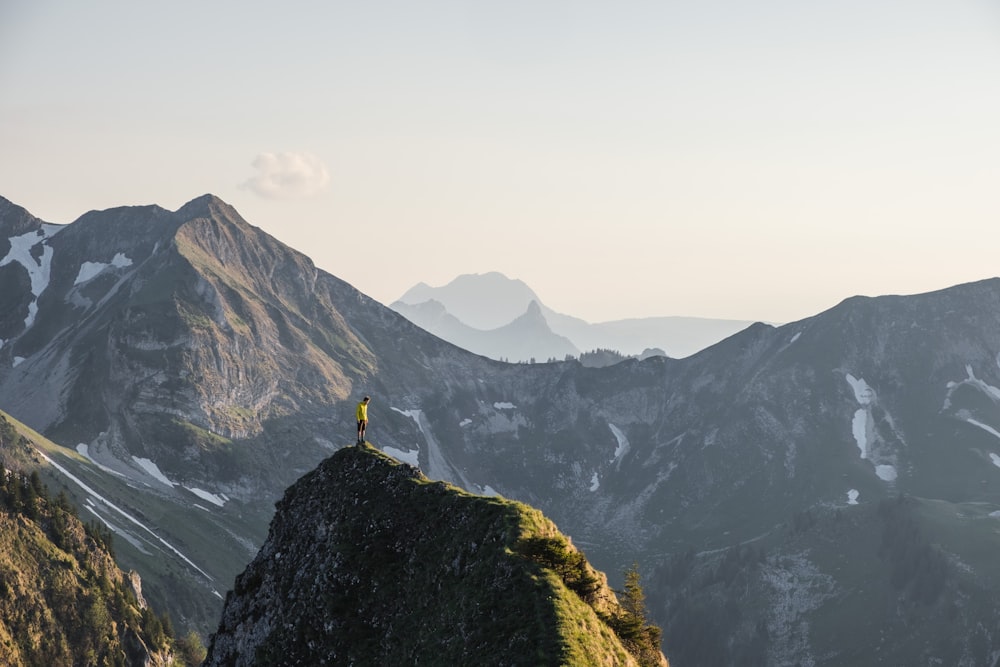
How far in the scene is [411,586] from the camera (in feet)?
161

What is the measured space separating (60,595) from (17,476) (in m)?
29.3

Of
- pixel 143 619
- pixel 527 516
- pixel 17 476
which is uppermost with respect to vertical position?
pixel 527 516

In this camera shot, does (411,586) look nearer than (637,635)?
No

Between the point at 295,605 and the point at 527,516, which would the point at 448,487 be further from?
the point at 295,605

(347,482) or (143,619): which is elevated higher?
(347,482)

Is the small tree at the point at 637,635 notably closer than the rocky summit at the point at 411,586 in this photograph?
No

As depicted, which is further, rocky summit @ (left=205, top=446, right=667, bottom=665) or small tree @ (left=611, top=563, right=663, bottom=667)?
small tree @ (left=611, top=563, right=663, bottom=667)

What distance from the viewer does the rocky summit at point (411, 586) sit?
40.4m

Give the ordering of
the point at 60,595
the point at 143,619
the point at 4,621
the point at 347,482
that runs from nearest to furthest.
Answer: the point at 347,482, the point at 4,621, the point at 60,595, the point at 143,619

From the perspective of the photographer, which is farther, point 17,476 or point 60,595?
point 17,476

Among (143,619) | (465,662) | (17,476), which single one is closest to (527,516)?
(465,662)

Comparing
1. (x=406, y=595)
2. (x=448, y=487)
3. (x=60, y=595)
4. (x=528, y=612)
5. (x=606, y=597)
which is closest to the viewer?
(x=528, y=612)

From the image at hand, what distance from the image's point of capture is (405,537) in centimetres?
5194

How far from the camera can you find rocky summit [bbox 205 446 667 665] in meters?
40.4
